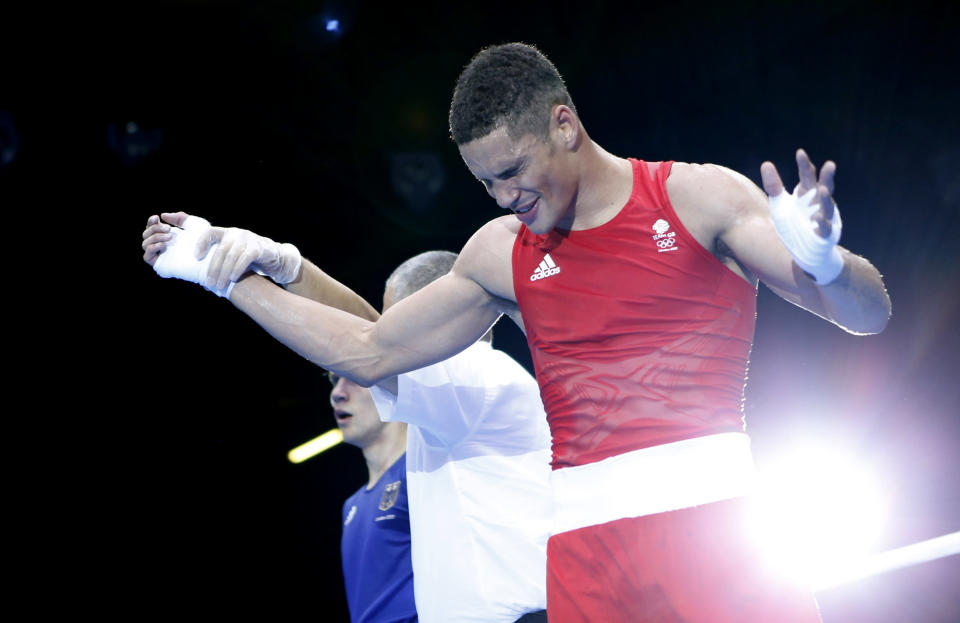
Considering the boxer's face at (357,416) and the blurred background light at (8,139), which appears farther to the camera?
the blurred background light at (8,139)

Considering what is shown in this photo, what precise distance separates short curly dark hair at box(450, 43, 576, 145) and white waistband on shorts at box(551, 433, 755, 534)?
0.59 metres

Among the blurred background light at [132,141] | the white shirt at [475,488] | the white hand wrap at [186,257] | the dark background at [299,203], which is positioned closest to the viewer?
the white hand wrap at [186,257]

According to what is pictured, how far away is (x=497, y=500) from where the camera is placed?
6.43ft

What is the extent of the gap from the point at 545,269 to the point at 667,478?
428 millimetres

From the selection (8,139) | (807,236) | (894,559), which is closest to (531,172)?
(807,236)

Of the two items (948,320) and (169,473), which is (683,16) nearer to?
(948,320)

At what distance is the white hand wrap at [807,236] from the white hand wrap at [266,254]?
1.05 metres

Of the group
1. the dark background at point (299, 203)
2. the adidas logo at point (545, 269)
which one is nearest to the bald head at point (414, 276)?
the adidas logo at point (545, 269)

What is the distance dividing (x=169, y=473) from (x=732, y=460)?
4.16 metres

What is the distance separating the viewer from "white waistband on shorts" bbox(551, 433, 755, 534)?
1278 mm

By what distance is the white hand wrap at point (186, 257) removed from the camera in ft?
5.72

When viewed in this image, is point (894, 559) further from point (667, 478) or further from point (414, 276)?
point (414, 276)

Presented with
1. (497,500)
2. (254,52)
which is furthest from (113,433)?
(497,500)

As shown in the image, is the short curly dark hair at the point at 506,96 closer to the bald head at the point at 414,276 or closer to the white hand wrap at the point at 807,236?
the white hand wrap at the point at 807,236
